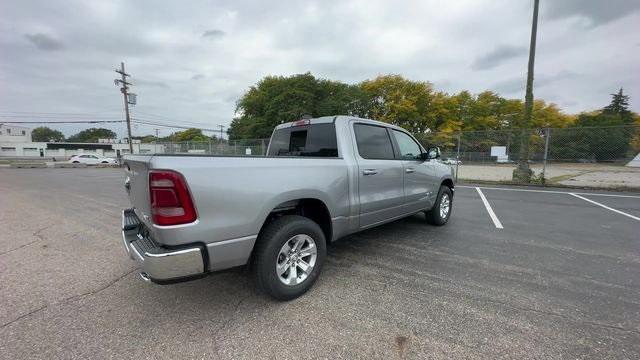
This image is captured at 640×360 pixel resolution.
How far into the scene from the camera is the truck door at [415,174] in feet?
14.8

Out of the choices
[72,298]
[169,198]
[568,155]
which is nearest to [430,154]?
[169,198]

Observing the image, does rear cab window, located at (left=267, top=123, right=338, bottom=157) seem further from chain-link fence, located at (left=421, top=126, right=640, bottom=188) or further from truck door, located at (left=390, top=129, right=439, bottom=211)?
chain-link fence, located at (left=421, top=126, right=640, bottom=188)

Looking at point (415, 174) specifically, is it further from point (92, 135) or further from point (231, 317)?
point (92, 135)

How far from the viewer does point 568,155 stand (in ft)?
49.4

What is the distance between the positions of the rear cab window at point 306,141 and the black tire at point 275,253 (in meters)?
1.06

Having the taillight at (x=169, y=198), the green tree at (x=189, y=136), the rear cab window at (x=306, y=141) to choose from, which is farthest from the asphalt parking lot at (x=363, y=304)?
the green tree at (x=189, y=136)

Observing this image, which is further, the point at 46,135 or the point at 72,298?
the point at 46,135

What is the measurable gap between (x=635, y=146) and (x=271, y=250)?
17035 mm

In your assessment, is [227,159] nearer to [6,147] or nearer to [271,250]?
[271,250]

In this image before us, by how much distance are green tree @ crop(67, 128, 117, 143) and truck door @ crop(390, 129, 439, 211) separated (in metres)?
138

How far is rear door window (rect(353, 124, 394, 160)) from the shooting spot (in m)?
3.84

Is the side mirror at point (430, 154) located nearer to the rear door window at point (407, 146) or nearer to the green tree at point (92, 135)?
the rear door window at point (407, 146)

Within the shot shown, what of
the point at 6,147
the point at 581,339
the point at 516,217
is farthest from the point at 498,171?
the point at 6,147

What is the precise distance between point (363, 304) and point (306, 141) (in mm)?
2131
